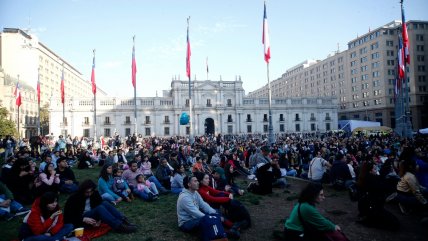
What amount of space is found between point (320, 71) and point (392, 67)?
862 inches

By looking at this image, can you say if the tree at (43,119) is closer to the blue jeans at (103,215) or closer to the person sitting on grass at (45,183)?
the person sitting on grass at (45,183)

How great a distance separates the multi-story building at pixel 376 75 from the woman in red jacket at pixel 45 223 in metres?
59.1

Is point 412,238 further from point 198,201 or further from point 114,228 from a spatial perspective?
point 114,228

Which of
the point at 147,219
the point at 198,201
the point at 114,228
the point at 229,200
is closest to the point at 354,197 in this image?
the point at 229,200

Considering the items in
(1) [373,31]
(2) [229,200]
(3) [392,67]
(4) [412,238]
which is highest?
(1) [373,31]

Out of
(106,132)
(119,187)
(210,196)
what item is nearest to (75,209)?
(210,196)

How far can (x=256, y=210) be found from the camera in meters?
7.58

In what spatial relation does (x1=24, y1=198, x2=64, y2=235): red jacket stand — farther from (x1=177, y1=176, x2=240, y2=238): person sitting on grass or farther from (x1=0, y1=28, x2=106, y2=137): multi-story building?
(x1=0, y1=28, x2=106, y2=137): multi-story building

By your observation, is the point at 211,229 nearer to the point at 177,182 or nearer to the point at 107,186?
the point at 107,186

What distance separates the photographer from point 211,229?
4.99m

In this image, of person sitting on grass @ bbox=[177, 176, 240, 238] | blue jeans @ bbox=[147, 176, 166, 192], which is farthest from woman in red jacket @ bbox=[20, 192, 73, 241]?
blue jeans @ bbox=[147, 176, 166, 192]

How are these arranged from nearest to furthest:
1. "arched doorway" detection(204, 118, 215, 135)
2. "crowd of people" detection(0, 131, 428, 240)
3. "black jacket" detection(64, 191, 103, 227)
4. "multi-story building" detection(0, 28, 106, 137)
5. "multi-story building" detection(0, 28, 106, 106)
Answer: "crowd of people" detection(0, 131, 428, 240) → "black jacket" detection(64, 191, 103, 227) → "multi-story building" detection(0, 28, 106, 137) → "multi-story building" detection(0, 28, 106, 106) → "arched doorway" detection(204, 118, 215, 135)

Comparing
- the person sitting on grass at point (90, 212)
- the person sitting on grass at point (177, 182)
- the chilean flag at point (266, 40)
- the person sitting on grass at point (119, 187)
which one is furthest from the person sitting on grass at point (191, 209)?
the chilean flag at point (266, 40)

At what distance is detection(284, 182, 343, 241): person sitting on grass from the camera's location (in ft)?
13.9
